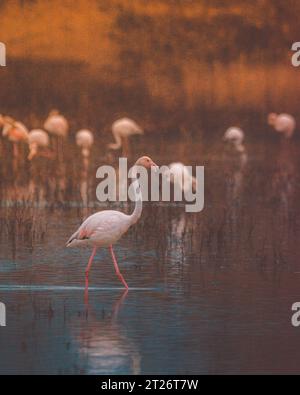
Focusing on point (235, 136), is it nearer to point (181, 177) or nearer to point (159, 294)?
point (181, 177)

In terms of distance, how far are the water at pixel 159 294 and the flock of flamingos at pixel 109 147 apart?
350 millimetres

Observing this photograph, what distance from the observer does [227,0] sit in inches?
1490

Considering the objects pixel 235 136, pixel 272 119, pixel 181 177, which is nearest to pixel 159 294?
pixel 181 177

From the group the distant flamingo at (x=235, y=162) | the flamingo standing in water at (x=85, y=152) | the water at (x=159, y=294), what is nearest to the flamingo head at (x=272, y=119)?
the distant flamingo at (x=235, y=162)

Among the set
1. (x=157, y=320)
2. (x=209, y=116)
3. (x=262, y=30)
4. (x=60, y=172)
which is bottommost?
(x=157, y=320)

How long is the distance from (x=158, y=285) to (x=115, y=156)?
1482 centimetres

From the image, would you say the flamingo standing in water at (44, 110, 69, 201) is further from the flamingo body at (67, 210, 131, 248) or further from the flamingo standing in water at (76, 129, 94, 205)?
the flamingo body at (67, 210, 131, 248)

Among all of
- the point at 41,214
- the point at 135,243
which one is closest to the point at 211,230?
the point at 135,243

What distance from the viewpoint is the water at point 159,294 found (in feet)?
30.8

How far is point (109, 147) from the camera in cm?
2688

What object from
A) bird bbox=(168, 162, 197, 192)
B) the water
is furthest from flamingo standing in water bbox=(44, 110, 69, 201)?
the water

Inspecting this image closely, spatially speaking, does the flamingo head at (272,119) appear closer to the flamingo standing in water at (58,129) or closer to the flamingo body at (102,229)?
the flamingo standing in water at (58,129)

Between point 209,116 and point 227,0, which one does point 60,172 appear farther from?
point 227,0

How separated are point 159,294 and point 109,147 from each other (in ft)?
50.1
